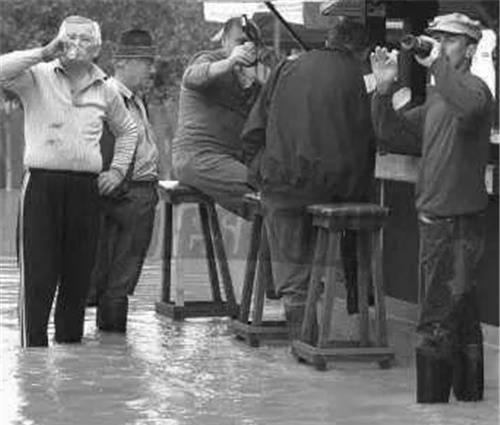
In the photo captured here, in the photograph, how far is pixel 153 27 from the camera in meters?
16.0

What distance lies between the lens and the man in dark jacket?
29.3ft

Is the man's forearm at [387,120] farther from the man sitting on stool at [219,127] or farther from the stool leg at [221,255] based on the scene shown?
the stool leg at [221,255]

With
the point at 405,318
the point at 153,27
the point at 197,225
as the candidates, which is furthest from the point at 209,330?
the point at 153,27

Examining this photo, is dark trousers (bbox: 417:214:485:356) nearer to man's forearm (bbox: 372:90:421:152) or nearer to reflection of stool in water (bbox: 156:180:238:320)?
man's forearm (bbox: 372:90:421:152)

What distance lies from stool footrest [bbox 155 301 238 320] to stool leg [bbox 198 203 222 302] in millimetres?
91

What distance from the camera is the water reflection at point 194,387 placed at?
756 centimetres

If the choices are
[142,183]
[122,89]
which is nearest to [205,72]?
[122,89]

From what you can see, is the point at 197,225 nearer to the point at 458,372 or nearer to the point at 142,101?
the point at 142,101

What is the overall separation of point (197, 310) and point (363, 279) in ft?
7.25

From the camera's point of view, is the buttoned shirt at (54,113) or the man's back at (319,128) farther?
the buttoned shirt at (54,113)

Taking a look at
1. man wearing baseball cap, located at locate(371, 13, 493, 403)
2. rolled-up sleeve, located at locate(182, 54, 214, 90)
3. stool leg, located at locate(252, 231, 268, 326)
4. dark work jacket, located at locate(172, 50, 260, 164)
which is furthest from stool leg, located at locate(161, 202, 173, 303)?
man wearing baseball cap, located at locate(371, 13, 493, 403)

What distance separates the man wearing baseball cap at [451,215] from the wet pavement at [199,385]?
214mm

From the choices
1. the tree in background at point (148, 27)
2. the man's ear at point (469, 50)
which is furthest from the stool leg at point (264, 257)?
the tree in background at point (148, 27)

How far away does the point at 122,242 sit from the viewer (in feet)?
34.0
